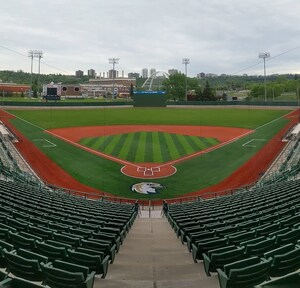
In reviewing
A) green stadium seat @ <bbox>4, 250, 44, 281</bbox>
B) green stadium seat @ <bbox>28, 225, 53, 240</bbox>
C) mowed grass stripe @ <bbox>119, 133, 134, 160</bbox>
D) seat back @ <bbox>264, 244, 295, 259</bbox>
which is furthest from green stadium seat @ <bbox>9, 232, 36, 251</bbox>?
mowed grass stripe @ <bbox>119, 133, 134, 160</bbox>

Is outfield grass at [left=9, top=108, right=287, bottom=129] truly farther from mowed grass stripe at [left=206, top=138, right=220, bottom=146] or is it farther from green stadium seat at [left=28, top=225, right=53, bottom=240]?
green stadium seat at [left=28, top=225, right=53, bottom=240]

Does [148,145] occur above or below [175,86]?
below

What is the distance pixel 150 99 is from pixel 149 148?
4730 cm

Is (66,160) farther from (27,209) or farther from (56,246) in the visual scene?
A: (56,246)

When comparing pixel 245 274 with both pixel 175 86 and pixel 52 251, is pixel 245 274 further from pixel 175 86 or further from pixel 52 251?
pixel 175 86

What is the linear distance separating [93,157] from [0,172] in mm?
11886

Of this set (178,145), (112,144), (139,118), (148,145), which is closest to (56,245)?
(148,145)

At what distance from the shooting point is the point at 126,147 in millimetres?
37812

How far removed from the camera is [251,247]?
6.16 metres

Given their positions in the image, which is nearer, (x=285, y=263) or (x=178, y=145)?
(x=285, y=263)

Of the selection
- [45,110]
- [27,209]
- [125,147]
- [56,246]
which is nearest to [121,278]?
[56,246]

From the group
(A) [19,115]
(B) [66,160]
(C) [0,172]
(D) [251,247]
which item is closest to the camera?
(D) [251,247]

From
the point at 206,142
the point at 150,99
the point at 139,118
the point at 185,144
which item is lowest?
the point at 185,144

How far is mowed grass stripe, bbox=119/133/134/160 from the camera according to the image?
33.4 m
